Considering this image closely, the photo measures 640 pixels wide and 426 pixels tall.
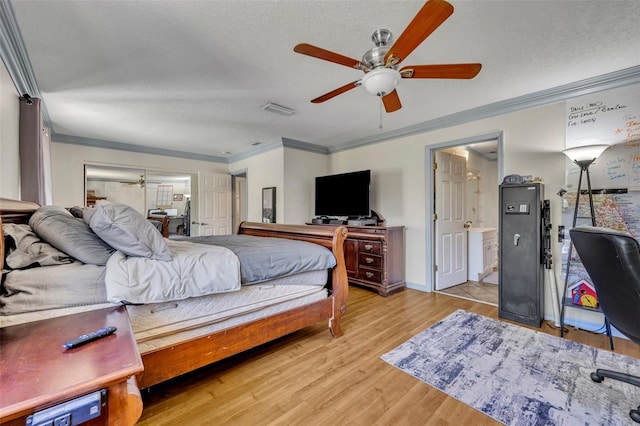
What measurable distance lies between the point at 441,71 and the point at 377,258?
8.33ft

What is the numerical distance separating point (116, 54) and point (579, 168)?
14.0 ft

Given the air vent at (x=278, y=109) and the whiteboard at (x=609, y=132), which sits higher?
the air vent at (x=278, y=109)

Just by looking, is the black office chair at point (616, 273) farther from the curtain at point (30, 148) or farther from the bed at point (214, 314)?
the curtain at point (30, 148)

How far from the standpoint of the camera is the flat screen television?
4.00m

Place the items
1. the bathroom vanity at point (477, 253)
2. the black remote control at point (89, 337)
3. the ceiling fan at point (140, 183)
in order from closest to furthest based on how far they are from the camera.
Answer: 1. the black remote control at point (89, 337)
2. the bathroom vanity at point (477, 253)
3. the ceiling fan at point (140, 183)

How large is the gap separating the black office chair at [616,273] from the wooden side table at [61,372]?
7.01 feet

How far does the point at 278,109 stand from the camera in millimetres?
3268

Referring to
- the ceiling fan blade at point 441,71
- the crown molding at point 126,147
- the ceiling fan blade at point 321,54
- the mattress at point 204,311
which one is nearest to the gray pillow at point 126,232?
the mattress at point 204,311

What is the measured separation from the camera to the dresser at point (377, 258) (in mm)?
3668

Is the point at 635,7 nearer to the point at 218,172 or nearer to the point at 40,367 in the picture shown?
the point at 40,367

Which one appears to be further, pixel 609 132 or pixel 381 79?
pixel 609 132

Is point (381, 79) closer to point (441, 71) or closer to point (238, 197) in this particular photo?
point (441, 71)

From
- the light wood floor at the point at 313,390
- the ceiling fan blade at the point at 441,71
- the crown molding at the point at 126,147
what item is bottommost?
the light wood floor at the point at 313,390

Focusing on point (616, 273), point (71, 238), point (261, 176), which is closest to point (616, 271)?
point (616, 273)
